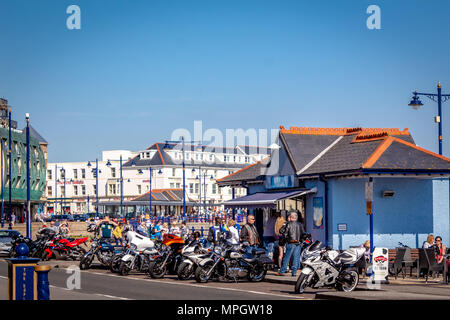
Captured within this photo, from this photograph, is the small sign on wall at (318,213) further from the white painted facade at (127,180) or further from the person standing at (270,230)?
the white painted facade at (127,180)

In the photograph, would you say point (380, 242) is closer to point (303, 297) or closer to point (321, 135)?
point (321, 135)

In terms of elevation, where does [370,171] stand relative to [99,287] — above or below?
above

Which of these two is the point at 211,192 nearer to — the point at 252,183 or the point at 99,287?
the point at 252,183

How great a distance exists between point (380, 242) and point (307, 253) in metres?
8.23

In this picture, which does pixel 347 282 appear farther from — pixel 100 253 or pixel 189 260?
pixel 100 253

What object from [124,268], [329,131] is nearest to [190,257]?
[124,268]

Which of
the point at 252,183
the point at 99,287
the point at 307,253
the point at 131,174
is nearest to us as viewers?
the point at 307,253

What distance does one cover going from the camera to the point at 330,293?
16844mm

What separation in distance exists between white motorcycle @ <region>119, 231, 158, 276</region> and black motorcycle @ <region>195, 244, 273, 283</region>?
3086mm

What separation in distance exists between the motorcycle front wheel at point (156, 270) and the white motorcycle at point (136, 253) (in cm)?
99

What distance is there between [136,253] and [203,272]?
13.1 ft
